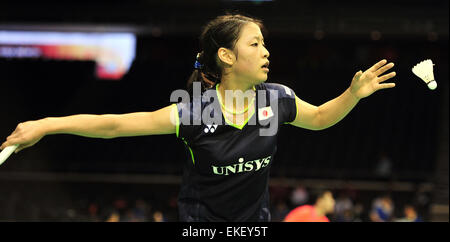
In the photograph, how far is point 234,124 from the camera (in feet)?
9.54

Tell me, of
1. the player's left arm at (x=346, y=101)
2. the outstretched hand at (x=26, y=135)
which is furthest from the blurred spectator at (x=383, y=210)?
the outstretched hand at (x=26, y=135)

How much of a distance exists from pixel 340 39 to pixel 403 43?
1.76m

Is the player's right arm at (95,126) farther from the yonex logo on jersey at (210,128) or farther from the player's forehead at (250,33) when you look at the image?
the player's forehead at (250,33)

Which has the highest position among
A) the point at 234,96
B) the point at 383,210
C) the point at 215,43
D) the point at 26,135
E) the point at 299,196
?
the point at 215,43

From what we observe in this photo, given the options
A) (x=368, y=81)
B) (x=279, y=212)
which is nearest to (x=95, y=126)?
(x=368, y=81)

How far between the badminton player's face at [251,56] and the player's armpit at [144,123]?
17.2 inches

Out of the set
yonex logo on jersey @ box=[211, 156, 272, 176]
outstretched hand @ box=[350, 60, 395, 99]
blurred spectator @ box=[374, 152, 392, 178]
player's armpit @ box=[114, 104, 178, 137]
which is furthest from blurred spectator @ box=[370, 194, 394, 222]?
player's armpit @ box=[114, 104, 178, 137]

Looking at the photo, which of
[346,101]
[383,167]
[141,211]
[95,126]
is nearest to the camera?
[95,126]

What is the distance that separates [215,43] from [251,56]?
258 millimetres

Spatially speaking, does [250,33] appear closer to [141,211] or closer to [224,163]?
[224,163]

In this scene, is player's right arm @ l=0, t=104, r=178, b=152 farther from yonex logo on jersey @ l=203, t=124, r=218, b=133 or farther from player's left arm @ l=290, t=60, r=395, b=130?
player's left arm @ l=290, t=60, r=395, b=130

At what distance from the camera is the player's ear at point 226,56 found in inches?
118

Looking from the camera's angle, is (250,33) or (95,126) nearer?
(95,126)
